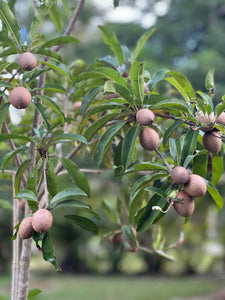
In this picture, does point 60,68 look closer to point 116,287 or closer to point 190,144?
point 190,144

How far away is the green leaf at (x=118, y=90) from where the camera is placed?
807mm

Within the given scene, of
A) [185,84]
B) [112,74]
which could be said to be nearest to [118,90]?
[112,74]

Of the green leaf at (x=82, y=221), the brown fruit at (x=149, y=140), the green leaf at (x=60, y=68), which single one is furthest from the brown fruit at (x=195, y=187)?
the green leaf at (x=60, y=68)

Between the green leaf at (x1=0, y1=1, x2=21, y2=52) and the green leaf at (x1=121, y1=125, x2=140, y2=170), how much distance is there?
276 millimetres

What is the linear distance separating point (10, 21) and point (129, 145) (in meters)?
0.33

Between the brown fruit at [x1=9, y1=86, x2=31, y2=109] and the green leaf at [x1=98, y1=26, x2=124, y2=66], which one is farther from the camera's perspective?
the green leaf at [x1=98, y1=26, x2=124, y2=66]

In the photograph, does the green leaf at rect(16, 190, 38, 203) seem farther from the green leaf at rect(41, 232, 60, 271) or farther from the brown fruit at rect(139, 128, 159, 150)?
the brown fruit at rect(139, 128, 159, 150)

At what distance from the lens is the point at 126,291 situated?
5.26 meters

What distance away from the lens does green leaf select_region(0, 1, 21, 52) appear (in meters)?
0.81

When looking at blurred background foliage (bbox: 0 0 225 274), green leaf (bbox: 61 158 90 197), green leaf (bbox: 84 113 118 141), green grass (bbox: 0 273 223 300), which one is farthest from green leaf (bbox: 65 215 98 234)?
blurred background foliage (bbox: 0 0 225 274)

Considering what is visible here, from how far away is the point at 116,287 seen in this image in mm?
5605

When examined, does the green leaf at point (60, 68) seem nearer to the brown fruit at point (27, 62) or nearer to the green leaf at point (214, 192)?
the brown fruit at point (27, 62)

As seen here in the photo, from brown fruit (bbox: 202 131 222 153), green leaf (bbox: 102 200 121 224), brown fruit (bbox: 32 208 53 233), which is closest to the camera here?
brown fruit (bbox: 32 208 53 233)

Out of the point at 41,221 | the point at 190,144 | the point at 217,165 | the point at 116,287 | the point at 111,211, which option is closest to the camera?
the point at 41,221
